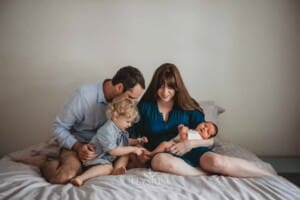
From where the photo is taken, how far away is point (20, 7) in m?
2.55

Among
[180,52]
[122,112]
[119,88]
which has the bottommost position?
[122,112]

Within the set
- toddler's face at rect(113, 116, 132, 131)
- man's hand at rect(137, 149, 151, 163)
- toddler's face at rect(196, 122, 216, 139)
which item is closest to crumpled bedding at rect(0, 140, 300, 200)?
man's hand at rect(137, 149, 151, 163)

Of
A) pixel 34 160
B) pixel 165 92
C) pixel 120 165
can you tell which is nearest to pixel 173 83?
pixel 165 92

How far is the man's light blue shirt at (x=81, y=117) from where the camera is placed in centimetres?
181

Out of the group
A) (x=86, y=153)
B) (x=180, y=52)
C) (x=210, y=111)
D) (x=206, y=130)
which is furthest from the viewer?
(x=180, y=52)

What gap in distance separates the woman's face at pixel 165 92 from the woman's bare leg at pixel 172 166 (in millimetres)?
379

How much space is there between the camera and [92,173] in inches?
61.1

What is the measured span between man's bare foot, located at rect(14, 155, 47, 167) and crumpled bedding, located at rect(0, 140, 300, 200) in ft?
0.60

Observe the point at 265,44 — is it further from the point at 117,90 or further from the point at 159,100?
the point at 117,90

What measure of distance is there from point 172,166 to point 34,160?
79cm

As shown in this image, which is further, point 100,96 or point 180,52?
point 180,52

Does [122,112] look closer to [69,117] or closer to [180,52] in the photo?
[69,117]

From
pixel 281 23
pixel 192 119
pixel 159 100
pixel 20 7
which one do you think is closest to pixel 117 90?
pixel 159 100

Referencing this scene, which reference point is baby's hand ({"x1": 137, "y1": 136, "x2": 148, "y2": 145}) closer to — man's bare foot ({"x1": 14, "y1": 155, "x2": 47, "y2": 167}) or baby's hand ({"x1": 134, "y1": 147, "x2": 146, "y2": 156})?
baby's hand ({"x1": 134, "y1": 147, "x2": 146, "y2": 156})
